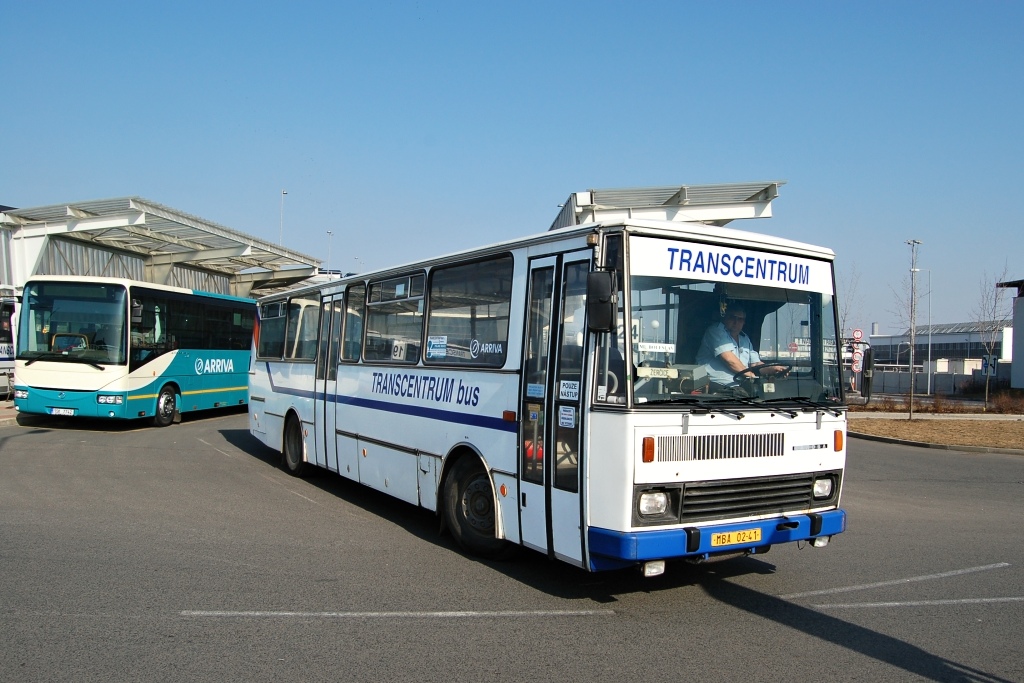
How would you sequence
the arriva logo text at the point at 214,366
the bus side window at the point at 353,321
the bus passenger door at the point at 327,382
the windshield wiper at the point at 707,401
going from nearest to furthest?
the windshield wiper at the point at 707,401 < the bus side window at the point at 353,321 < the bus passenger door at the point at 327,382 < the arriva logo text at the point at 214,366

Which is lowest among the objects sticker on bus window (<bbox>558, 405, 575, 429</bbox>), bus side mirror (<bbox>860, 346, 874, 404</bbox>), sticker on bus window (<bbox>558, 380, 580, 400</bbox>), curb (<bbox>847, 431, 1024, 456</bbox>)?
curb (<bbox>847, 431, 1024, 456</bbox>)

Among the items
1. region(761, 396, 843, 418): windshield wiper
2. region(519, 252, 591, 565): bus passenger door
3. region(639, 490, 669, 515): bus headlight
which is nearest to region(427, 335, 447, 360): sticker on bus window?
region(519, 252, 591, 565): bus passenger door

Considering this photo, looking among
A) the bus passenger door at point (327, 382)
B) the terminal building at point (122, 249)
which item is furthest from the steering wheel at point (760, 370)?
the terminal building at point (122, 249)

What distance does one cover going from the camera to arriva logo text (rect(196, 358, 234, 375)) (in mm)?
20562

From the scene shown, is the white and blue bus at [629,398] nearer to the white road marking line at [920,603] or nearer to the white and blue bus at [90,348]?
the white road marking line at [920,603]

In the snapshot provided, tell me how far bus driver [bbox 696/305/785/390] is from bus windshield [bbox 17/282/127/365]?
14.8m

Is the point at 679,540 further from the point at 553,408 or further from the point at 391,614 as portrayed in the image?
the point at 391,614

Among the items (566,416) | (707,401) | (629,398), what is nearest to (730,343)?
(707,401)

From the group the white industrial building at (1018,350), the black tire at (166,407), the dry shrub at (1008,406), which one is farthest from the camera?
the white industrial building at (1018,350)

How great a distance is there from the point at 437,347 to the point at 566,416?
2509mm

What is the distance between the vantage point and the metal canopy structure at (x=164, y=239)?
22.2 m

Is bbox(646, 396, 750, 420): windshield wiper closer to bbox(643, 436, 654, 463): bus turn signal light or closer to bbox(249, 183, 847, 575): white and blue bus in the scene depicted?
bbox(249, 183, 847, 575): white and blue bus

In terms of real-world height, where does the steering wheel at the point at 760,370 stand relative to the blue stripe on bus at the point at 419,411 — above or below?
above

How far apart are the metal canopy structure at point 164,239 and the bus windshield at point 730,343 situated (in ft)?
63.2
